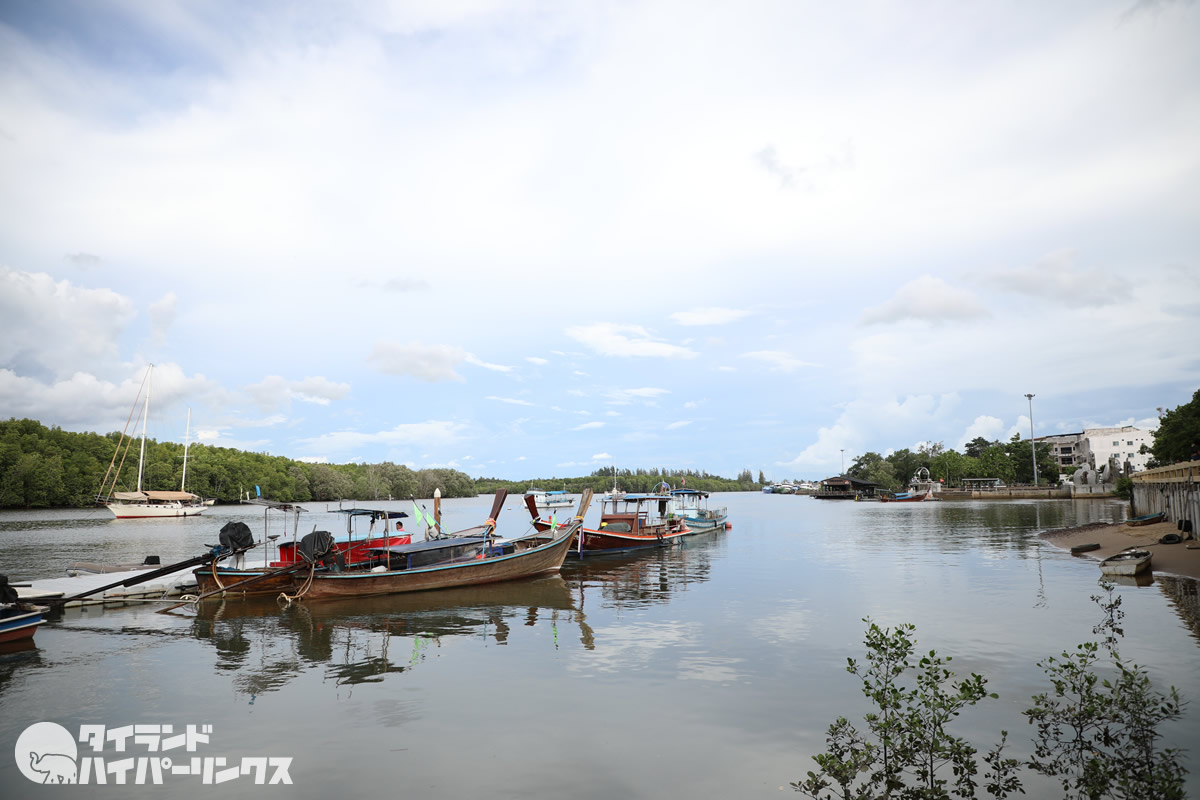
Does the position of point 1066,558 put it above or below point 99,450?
below

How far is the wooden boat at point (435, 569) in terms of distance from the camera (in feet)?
80.4

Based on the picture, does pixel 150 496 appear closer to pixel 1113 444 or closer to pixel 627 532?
pixel 627 532

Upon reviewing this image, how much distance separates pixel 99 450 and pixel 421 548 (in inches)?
4688

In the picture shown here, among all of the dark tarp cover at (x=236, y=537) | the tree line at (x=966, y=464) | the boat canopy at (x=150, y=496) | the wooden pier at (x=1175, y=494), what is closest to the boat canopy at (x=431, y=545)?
the dark tarp cover at (x=236, y=537)

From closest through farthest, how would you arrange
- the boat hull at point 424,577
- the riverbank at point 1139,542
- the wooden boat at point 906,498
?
the boat hull at point 424,577
the riverbank at point 1139,542
the wooden boat at point 906,498

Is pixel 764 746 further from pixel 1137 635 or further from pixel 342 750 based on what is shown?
pixel 1137 635

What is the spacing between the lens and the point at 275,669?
15.5 m

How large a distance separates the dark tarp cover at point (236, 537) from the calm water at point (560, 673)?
2236mm

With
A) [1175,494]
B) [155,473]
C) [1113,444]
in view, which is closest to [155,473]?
[155,473]

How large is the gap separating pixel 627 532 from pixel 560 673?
1163 inches

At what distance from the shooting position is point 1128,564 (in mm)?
25094

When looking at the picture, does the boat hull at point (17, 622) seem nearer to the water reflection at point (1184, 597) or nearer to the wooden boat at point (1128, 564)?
the water reflection at point (1184, 597)

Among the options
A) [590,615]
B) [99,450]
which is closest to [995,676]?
[590,615]

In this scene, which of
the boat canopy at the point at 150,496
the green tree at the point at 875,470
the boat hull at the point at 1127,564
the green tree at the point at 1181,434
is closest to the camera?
the boat hull at the point at 1127,564
